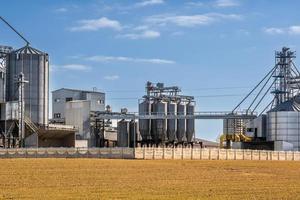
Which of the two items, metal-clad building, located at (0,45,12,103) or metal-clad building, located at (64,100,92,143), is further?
metal-clad building, located at (64,100,92,143)

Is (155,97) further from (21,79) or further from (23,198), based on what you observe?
(23,198)

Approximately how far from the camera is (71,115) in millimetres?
110875

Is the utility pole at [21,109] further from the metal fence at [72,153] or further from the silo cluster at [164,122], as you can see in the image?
the silo cluster at [164,122]

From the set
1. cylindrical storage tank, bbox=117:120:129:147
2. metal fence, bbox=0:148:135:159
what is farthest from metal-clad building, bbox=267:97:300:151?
metal fence, bbox=0:148:135:159

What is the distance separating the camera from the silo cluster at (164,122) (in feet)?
389

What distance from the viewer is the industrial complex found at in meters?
100

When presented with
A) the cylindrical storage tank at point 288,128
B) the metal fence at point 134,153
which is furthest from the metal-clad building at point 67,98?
the metal fence at point 134,153

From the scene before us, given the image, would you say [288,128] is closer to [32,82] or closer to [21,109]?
[32,82]

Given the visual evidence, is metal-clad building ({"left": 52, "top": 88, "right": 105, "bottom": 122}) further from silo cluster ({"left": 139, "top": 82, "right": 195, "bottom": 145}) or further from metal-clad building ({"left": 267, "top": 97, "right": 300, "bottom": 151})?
metal-clad building ({"left": 267, "top": 97, "right": 300, "bottom": 151})

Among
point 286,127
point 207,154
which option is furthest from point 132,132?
point 207,154

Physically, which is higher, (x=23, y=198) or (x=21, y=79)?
(x=21, y=79)

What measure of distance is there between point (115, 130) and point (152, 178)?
89565mm

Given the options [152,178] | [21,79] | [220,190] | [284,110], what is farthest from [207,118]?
[220,190]

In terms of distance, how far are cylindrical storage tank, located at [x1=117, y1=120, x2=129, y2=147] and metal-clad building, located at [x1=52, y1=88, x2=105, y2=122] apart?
7.83m
